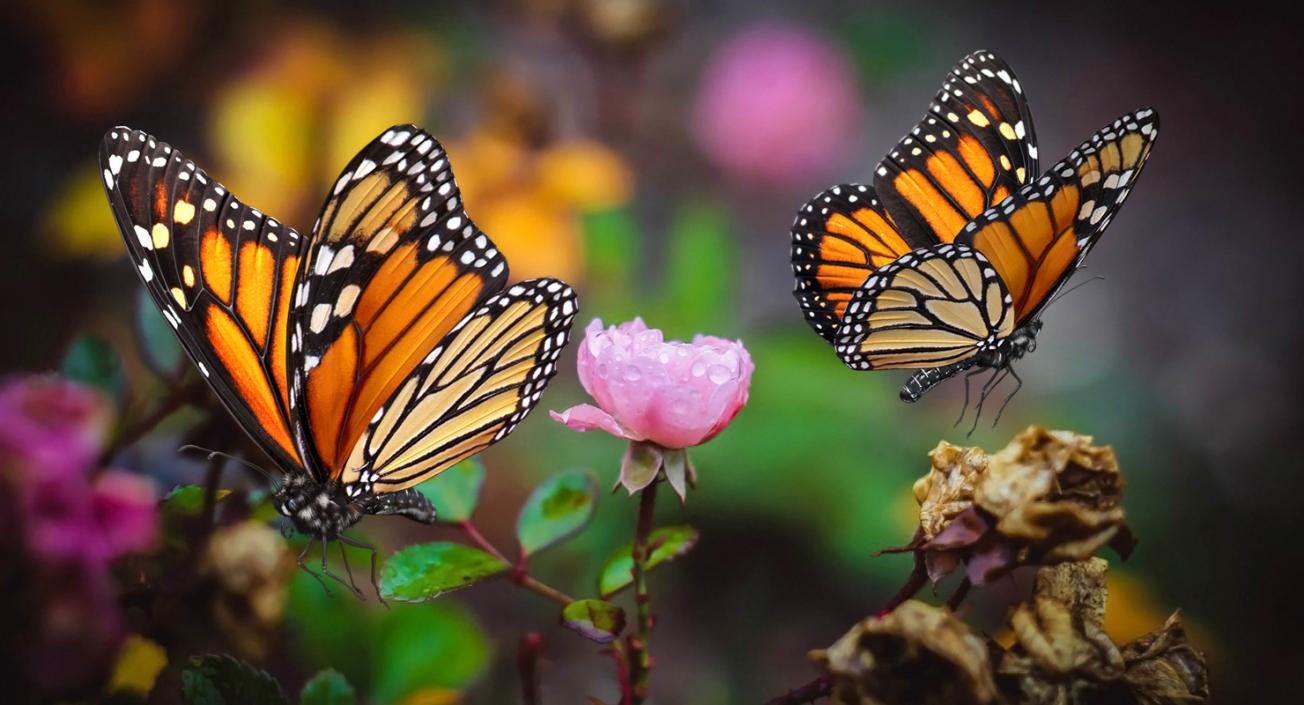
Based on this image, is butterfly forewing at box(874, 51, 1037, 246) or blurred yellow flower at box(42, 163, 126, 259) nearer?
butterfly forewing at box(874, 51, 1037, 246)

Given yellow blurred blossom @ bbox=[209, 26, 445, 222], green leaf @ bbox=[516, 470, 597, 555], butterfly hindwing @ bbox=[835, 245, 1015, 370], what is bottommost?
green leaf @ bbox=[516, 470, 597, 555]

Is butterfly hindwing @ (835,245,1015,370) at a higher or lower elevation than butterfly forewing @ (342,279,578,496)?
higher

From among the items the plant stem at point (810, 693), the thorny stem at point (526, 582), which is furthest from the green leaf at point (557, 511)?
the plant stem at point (810, 693)

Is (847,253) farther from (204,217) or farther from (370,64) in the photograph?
(370,64)

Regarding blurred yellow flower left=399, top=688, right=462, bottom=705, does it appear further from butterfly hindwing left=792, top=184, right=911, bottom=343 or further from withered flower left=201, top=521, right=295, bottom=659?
butterfly hindwing left=792, top=184, right=911, bottom=343

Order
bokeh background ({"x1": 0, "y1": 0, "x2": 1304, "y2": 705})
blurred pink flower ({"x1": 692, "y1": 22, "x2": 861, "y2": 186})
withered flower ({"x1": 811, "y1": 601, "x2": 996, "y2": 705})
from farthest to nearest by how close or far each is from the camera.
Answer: blurred pink flower ({"x1": 692, "y1": 22, "x2": 861, "y2": 186})
bokeh background ({"x1": 0, "y1": 0, "x2": 1304, "y2": 705})
withered flower ({"x1": 811, "y1": 601, "x2": 996, "y2": 705})

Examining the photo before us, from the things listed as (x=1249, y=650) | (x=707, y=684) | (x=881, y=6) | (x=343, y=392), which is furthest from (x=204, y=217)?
(x=1249, y=650)

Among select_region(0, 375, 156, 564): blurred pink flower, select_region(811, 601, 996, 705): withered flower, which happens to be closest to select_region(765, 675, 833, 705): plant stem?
select_region(811, 601, 996, 705): withered flower
